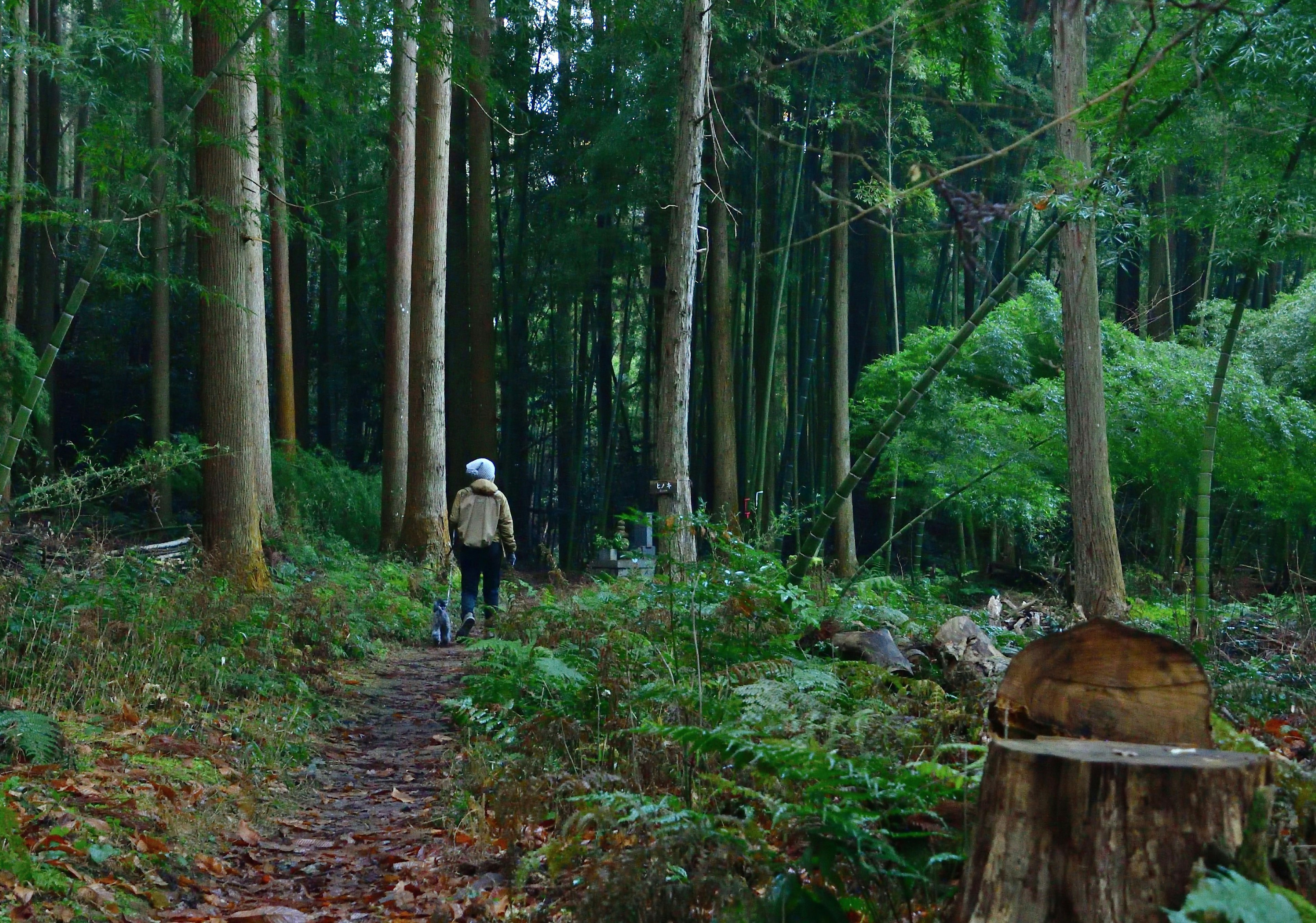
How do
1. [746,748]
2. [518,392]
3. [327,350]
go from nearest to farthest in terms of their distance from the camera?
[746,748], [518,392], [327,350]

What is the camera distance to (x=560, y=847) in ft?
10.7

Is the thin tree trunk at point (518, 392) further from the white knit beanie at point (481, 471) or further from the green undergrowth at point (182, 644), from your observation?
the white knit beanie at point (481, 471)

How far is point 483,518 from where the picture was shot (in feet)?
28.4

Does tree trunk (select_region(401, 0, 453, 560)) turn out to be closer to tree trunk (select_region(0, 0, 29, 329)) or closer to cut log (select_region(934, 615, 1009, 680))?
tree trunk (select_region(0, 0, 29, 329))

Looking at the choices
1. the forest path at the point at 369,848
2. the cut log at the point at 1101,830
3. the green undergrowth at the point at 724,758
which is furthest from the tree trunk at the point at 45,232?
the cut log at the point at 1101,830

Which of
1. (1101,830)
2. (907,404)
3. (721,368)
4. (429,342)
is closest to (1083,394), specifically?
(907,404)

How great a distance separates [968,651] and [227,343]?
654 cm

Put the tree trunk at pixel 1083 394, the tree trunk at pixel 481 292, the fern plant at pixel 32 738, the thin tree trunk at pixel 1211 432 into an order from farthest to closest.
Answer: the tree trunk at pixel 481 292, the tree trunk at pixel 1083 394, the thin tree trunk at pixel 1211 432, the fern plant at pixel 32 738

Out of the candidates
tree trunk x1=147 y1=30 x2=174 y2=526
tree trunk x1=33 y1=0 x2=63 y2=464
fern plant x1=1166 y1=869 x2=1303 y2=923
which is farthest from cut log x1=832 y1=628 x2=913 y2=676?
tree trunk x1=33 y1=0 x2=63 y2=464

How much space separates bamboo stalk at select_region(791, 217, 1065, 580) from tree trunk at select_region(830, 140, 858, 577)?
10.5m

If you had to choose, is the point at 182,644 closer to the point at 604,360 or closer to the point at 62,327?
the point at 62,327

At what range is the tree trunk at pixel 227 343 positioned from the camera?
27.5 ft

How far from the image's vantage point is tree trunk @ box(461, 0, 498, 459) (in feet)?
55.0

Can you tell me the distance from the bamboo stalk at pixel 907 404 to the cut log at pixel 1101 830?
3.42 metres
